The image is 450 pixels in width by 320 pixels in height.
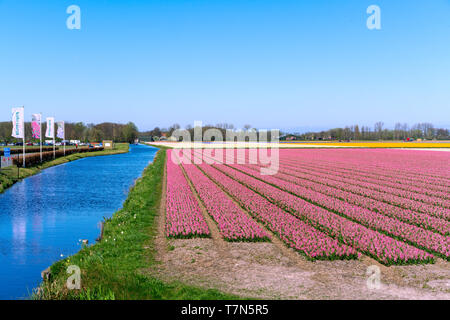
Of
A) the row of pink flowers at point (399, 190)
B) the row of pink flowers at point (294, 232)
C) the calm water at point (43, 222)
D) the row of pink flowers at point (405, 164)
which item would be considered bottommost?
the calm water at point (43, 222)

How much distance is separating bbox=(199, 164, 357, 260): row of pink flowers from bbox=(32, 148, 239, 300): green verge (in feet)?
12.5

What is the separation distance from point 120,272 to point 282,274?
146 inches

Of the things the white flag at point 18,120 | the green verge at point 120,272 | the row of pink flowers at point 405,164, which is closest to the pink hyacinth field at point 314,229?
the green verge at point 120,272

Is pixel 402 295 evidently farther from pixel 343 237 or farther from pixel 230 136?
pixel 230 136

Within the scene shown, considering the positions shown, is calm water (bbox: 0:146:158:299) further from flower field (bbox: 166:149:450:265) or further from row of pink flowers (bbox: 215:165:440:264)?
row of pink flowers (bbox: 215:165:440:264)

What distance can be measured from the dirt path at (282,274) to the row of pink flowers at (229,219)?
2.02ft

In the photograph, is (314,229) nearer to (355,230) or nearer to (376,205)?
(355,230)

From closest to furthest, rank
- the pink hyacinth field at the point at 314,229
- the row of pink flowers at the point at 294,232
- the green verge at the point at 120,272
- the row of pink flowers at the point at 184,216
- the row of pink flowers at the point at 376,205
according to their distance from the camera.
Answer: the green verge at the point at 120,272
the pink hyacinth field at the point at 314,229
the row of pink flowers at the point at 294,232
the row of pink flowers at the point at 184,216
the row of pink flowers at the point at 376,205

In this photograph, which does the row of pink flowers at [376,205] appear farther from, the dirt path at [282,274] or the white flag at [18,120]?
the white flag at [18,120]

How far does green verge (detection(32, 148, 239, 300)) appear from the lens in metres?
7.09

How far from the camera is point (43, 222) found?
1485 centimetres

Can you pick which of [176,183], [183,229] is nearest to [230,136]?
[176,183]

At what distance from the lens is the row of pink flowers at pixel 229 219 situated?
1161cm

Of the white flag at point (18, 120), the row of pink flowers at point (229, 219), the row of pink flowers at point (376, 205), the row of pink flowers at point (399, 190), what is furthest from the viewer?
the white flag at point (18, 120)
